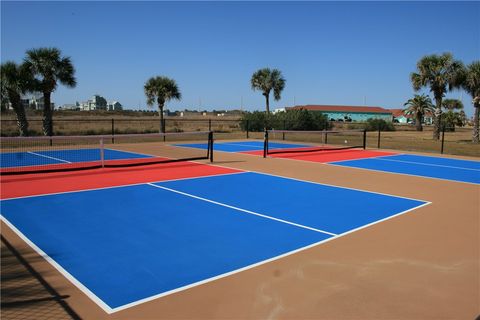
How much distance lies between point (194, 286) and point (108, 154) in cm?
1739

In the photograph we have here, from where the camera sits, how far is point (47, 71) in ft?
91.8

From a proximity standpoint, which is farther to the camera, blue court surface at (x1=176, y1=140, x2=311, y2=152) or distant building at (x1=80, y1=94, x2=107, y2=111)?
distant building at (x1=80, y1=94, x2=107, y2=111)

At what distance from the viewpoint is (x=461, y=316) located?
14.9ft

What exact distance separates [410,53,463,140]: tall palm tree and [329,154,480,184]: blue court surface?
15700 millimetres

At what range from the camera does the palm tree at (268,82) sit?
5200cm

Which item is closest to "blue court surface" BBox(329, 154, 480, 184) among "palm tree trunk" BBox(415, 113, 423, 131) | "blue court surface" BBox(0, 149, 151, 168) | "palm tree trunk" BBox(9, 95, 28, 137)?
"blue court surface" BBox(0, 149, 151, 168)

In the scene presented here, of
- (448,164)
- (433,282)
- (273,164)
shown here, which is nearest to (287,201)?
(433,282)

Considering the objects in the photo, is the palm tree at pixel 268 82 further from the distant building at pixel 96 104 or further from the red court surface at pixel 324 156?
the distant building at pixel 96 104

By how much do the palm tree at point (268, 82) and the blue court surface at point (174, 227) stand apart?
1607 inches

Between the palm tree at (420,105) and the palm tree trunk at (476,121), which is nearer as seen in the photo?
the palm tree trunk at (476,121)

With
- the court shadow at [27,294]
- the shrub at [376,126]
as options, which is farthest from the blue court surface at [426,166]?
the shrub at [376,126]

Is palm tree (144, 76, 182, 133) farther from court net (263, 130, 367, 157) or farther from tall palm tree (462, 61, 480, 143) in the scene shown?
tall palm tree (462, 61, 480, 143)

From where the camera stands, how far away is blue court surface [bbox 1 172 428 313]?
550cm

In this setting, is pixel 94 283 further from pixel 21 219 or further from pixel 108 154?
pixel 108 154
